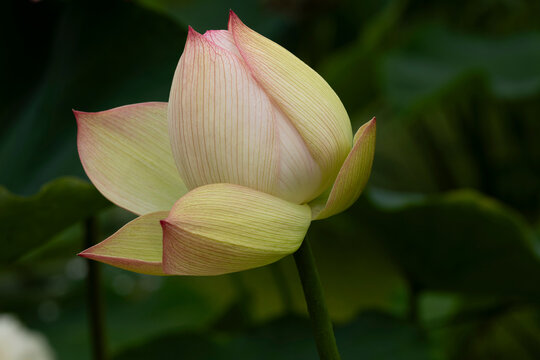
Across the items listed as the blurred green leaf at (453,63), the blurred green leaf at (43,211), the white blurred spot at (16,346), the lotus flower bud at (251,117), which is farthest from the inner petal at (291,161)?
the blurred green leaf at (453,63)

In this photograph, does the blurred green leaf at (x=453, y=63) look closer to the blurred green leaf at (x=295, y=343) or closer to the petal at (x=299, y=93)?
the blurred green leaf at (x=295, y=343)

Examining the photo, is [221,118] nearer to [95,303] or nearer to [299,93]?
[299,93]

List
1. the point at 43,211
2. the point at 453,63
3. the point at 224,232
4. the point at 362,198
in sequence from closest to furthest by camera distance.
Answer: the point at 224,232, the point at 43,211, the point at 362,198, the point at 453,63

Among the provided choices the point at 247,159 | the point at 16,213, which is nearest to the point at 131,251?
the point at 247,159

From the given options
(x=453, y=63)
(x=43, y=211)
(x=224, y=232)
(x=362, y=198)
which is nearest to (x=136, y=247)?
(x=224, y=232)

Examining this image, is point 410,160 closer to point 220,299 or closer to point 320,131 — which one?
point 220,299

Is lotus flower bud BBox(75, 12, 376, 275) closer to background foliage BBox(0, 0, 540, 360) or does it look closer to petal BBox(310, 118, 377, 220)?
petal BBox(310, 118, 377, 220)
